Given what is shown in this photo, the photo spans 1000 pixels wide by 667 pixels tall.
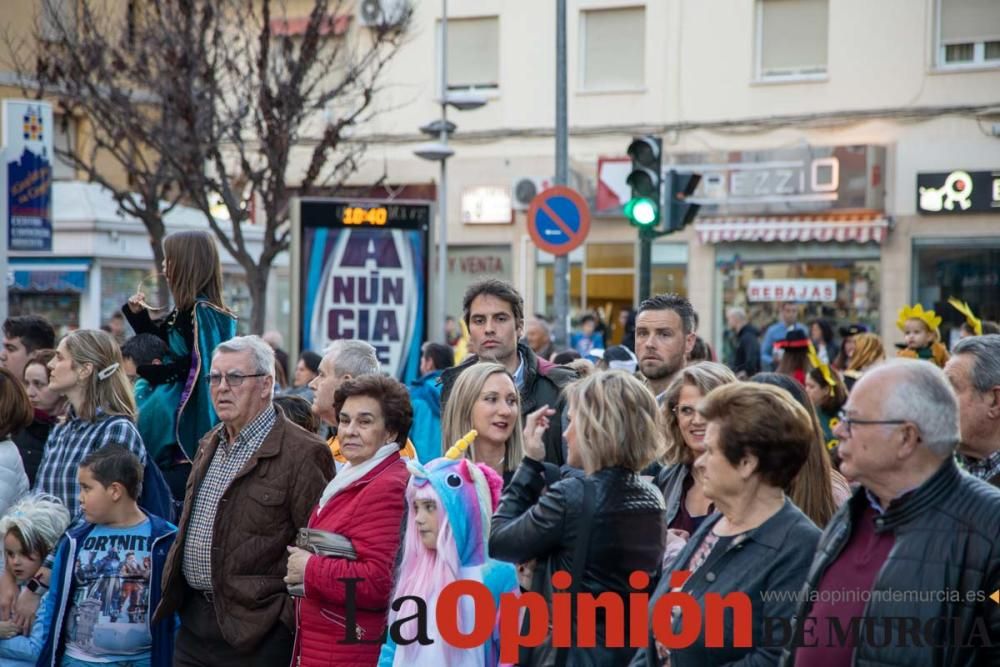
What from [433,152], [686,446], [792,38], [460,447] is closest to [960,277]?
[792,38]

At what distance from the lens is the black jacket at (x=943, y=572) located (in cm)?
363

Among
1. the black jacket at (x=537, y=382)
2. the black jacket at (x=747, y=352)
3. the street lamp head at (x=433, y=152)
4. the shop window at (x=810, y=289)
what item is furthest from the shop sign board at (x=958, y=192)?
the black jacket at (x=537, y=382)

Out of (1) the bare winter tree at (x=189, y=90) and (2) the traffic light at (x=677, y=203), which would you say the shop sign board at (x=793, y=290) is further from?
(2) the traffic light at (x=677, y=203)

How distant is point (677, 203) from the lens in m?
12.0

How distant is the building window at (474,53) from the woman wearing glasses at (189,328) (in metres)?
22.1

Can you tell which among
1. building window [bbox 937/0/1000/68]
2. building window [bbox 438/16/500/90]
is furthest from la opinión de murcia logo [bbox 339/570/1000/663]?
building window [bbox 438/16/500/90]

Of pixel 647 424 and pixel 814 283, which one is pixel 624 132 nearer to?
pixel 814 283

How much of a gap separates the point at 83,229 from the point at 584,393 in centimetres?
2077

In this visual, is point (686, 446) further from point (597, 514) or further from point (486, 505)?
point (597, 514)

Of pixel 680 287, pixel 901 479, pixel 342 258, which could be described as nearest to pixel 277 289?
pixel 680 287

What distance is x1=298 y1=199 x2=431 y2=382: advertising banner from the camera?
37.9ft

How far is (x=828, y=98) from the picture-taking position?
26.2 m

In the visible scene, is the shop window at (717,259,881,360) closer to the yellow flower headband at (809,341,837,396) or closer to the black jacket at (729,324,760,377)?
the black jacket at (729,324,760,377)

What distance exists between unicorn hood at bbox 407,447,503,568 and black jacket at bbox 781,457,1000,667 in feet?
5.80
